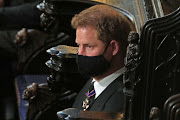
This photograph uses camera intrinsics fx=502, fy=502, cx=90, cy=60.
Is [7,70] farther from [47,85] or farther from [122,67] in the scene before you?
[122,67]

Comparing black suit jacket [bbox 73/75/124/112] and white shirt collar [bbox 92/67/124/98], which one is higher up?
white shirt collar [bbox 92/67/124/98]

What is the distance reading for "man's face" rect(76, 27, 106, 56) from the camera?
2424 millimetres

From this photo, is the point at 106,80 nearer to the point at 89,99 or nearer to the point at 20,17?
the point at 89,99

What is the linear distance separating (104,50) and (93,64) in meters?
0.09

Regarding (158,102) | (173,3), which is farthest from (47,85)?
(158,102)

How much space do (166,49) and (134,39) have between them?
132 millimetres

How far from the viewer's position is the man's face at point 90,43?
2.42 meters

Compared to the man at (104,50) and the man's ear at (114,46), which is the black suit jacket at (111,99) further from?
the man's ear at (114,46)

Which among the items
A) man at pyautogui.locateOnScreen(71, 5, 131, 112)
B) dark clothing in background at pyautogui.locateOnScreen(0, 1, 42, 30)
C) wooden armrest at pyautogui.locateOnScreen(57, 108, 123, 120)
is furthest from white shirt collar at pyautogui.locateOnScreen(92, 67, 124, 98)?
dark clothing in background at pyautogui.locateOnScreen(0, 1, 42, 30)

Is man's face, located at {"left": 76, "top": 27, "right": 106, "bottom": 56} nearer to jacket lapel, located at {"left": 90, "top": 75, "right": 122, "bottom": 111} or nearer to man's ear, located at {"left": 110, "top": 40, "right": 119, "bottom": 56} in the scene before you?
man's ear, located at {"left": 110, "top": 40, "right": 119, "bottom": 56}

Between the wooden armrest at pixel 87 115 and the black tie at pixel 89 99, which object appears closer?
the wooden armrest at pixel 87 115

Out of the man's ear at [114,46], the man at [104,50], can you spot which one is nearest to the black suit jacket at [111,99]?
the man at [104,50]

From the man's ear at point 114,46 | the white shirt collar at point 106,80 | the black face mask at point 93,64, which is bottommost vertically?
the white shirt collar at point 106,80

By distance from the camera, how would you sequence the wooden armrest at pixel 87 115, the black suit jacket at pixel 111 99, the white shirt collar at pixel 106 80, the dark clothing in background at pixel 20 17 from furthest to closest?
1. the dark clothing in background at pixel 20 17
2. the white shirt collar at pixel 106 80
3. the black suit jacket at pixel 111 99
4. the wooden armrest at pixel 87 115
